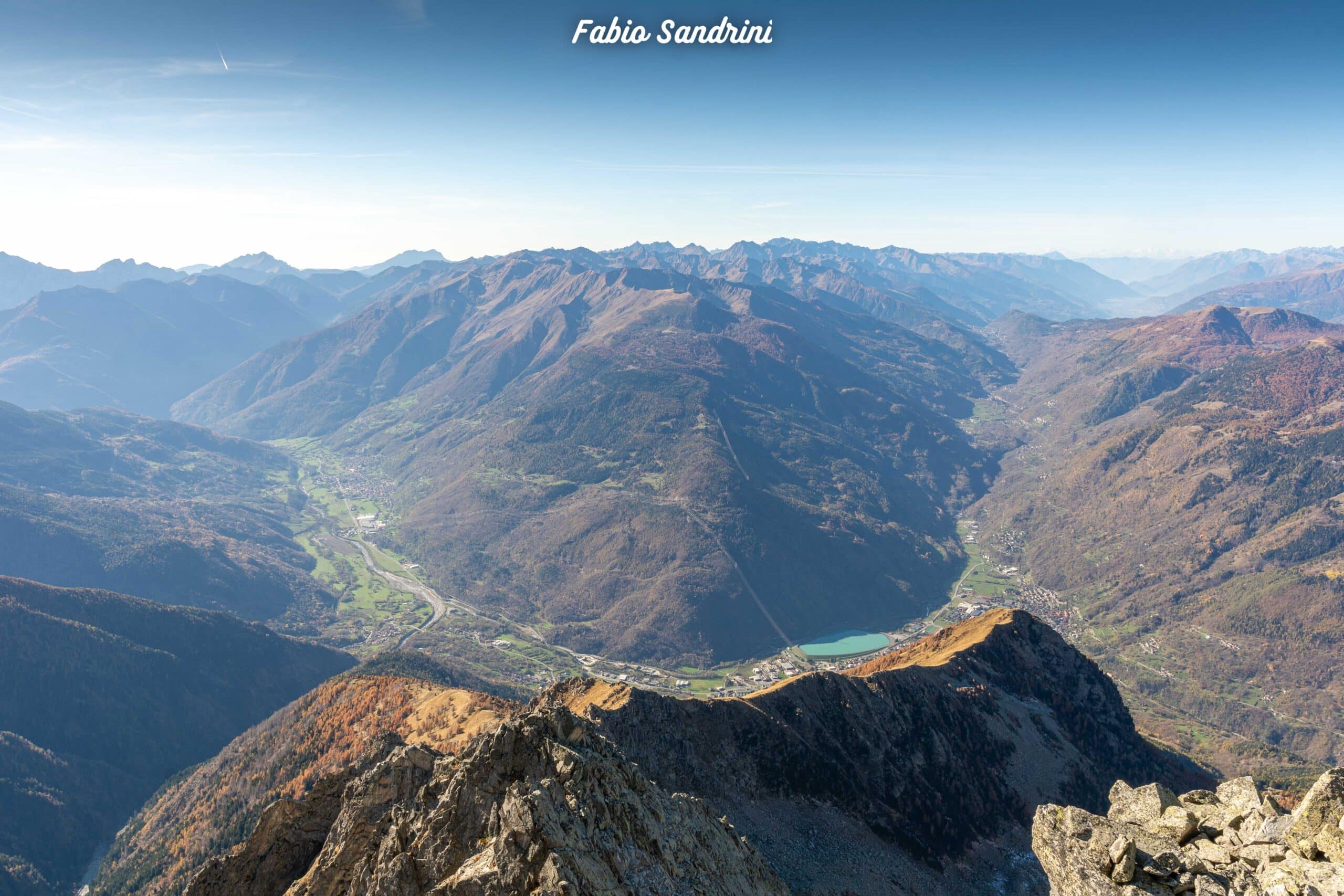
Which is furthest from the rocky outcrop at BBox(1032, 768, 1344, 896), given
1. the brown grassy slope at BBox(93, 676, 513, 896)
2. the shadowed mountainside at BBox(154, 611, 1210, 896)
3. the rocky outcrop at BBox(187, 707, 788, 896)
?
the brown grassy slope at BBox(93, 676, 513, 896)

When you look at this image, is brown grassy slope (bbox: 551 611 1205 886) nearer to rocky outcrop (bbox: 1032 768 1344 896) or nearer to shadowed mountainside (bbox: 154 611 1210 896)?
shadowed mountainside (bbox: 154 611 1210 896)

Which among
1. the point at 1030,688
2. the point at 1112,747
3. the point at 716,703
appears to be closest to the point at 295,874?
the point at 716,703

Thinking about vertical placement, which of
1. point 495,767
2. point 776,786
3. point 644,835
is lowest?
point 776,786

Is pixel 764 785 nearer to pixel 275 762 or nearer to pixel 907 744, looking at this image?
pixel 907 744

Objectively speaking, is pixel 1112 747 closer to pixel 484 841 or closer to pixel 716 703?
pixel 716 703

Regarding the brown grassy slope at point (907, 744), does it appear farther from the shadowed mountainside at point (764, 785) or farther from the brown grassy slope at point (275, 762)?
the brown grassy slope at point (275, 762)

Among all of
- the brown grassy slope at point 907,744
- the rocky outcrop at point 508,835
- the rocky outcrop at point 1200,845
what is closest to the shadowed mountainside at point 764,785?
the rocky outcrop at point 508,835
